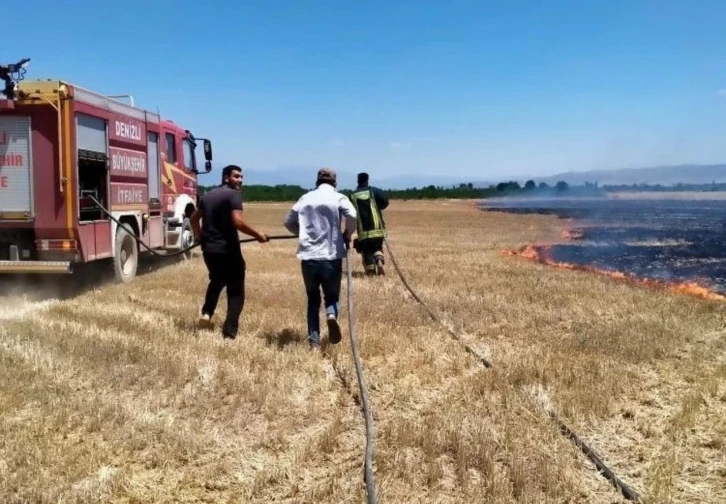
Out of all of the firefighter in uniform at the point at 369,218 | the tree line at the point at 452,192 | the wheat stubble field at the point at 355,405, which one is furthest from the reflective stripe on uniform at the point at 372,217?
the tree line at the point at 452,192

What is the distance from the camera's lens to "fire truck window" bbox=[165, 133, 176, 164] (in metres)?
13.8

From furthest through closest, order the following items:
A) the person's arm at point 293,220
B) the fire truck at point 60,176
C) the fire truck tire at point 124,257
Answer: the fire truck tire at point 124,257 < the fire truck at point 60,176 < the person's arm at point 293,220

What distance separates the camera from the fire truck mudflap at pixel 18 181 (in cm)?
941

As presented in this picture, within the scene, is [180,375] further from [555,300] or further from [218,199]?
[555,300]

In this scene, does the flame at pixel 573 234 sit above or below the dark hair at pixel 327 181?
below

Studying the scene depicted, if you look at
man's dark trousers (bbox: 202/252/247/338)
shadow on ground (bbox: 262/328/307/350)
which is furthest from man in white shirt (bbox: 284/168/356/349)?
man's dark trousers (bbox: 202/252/247/338)

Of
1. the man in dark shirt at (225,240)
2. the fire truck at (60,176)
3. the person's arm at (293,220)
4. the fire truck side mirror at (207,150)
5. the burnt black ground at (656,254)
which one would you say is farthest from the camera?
the burnt black ground at (656,254)

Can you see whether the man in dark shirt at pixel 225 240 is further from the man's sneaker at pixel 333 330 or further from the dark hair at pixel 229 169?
the man's sneaker at pixel 333 330

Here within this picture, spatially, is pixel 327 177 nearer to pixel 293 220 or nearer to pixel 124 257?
pixel 293 220

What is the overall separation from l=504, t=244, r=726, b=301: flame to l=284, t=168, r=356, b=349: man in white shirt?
7141mm

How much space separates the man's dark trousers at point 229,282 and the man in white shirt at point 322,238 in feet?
2.76

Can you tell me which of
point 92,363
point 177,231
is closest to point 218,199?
point 92,363

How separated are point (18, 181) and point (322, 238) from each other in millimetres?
5001

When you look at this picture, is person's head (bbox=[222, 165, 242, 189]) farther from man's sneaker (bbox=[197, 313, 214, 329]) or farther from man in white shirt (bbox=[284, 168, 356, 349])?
man's sneaker (bbox=[197, 313, 214, 329])
